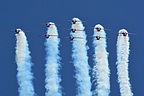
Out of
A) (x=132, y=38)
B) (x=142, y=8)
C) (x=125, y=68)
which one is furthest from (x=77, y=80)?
(x=142, y=8)

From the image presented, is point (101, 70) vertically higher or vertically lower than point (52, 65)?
lower

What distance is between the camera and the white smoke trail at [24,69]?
6676 millimetres

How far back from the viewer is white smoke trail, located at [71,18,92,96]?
264 inches

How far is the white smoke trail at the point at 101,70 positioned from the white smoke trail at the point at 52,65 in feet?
2.23

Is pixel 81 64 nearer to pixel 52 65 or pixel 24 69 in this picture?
pixel 52 65

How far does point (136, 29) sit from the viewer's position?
7223mm

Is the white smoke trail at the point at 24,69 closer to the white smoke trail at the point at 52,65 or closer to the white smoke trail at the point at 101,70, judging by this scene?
the white smoke trail at the point at 52,65

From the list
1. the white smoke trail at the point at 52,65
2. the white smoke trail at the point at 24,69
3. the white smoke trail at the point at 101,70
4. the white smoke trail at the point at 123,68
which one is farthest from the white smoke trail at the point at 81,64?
the white smoke trail at the point at 24,69

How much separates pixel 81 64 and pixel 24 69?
1.03 metres

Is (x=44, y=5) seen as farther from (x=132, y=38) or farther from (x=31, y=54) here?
(x=132, y=38)

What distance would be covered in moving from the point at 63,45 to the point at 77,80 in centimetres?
71

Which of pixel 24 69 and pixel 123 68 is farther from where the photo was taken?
pixel 123 68

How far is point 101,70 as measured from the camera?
6.71m

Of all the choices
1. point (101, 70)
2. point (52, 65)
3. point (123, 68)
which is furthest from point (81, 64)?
point (123, 68)
